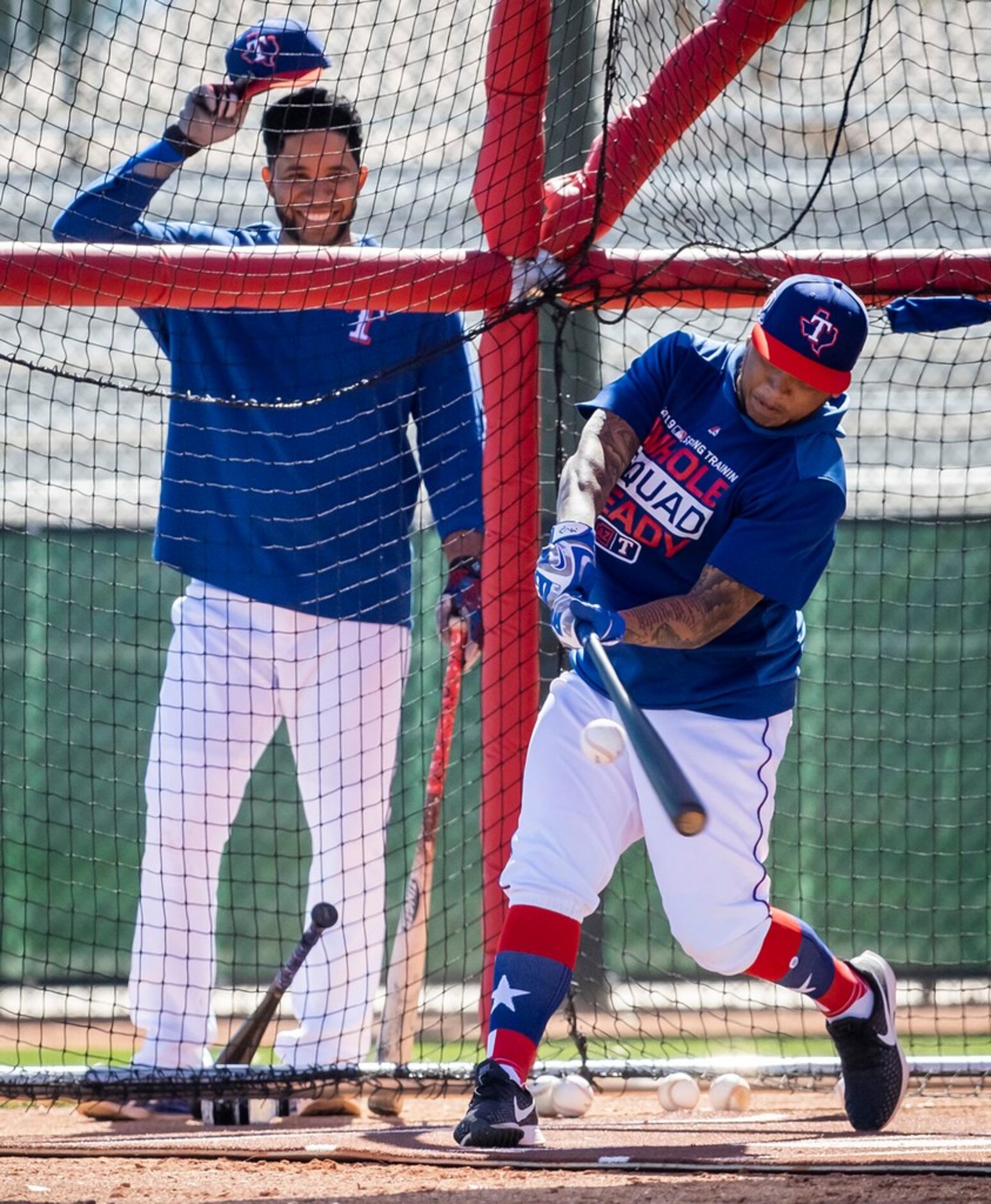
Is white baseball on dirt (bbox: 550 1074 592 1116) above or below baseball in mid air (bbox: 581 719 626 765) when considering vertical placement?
below

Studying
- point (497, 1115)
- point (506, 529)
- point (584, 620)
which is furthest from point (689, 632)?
point (506, 529)

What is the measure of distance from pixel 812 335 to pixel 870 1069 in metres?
1.67

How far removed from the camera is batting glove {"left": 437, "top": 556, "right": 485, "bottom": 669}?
4477 millimetres

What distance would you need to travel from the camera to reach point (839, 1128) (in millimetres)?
3959

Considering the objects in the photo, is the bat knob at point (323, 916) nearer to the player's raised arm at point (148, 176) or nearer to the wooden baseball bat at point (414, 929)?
the wooden baseball bat at point (414, 929)

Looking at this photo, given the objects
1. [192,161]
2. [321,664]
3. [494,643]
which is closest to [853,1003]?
[494,643]

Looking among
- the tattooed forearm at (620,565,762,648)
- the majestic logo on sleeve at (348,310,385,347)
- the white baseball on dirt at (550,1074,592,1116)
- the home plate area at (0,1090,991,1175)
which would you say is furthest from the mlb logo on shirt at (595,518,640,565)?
the white baseball on dirt at (550,1074,592,1116)

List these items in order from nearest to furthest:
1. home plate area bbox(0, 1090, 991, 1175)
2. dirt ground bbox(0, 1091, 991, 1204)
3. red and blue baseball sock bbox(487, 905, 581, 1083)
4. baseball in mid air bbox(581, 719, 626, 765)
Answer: dirt ground bbox(0, 1091, 991, 1204), home plate area bbox(0, 1090, 991, 1175), baseball in mid air bbox(581, 719, 626, 765), red and blue baseball sock bbox(487, 905, 581, 1083)

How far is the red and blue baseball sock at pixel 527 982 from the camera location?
133 inches

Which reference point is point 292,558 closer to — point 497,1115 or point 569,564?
point 569,564

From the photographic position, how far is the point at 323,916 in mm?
4137

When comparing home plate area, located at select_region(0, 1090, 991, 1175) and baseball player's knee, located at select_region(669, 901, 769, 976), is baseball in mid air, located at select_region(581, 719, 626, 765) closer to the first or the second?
baseball player's knee, located at select_region(669, 901, 769, 976)

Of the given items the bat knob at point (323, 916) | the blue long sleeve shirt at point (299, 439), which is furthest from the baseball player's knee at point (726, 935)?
the blue long sleeve shirt at point (299, 439)

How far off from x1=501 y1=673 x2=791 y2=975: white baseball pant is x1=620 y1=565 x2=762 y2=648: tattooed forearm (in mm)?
237
